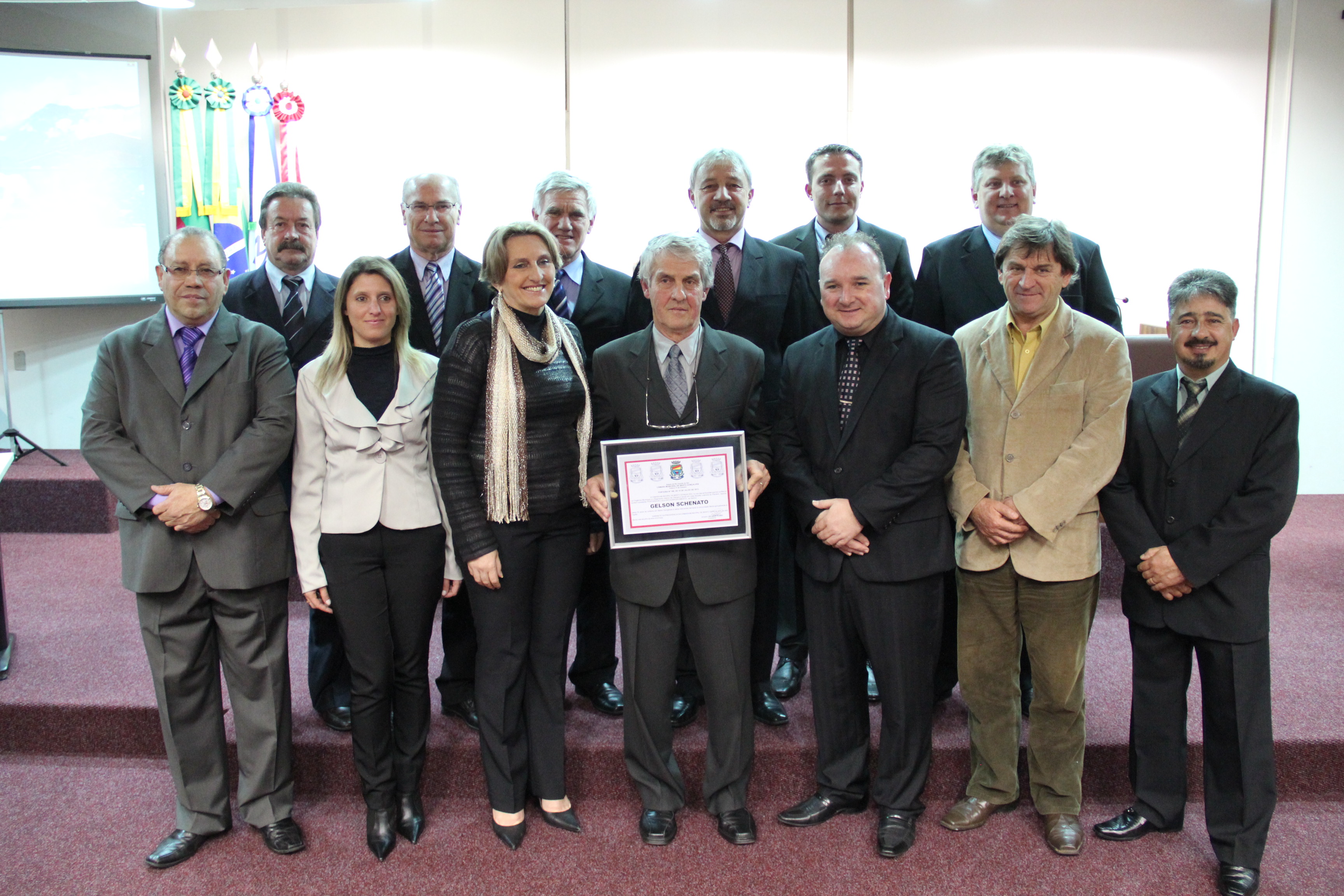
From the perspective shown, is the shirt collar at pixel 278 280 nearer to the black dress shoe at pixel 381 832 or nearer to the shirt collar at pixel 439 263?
the shirt collar at pixel 439 263

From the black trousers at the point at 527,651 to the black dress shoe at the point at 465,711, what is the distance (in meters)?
0.37

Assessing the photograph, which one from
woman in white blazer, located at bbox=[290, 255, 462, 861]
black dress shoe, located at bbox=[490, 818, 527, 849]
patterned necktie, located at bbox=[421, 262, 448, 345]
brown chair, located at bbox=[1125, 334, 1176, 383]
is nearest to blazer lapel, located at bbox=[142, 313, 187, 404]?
woman in white blazer, located at bbox=[290, 255, 462, 861]

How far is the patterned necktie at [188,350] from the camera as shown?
2.47m

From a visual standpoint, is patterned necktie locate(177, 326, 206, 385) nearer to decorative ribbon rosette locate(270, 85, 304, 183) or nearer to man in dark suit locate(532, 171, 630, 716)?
man in dark suit locate(532, 171, 630, 716)

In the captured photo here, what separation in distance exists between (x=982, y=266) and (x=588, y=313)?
128cm

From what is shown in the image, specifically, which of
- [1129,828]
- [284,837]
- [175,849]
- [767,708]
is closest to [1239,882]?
[1129,828]

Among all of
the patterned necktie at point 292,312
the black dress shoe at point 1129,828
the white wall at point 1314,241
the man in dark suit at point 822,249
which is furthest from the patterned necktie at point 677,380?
the white wall at point 1314,241

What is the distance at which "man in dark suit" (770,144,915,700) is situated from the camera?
10.5 ft

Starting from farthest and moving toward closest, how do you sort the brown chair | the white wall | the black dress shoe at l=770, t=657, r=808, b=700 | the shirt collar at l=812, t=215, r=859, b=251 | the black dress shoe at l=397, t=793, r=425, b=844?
A: the white wall → the brown chair → the shirt collar at l=812, t=215, r=859, b=251 → the black dress shoe at l=770, t=657, r=808, b=700 → the black dress shoe at l=397, t=793, r=425, b=844

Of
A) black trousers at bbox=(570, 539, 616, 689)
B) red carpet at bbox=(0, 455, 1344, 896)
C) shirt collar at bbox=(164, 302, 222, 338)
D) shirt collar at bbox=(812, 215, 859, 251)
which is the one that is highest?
shirt collar at bbox=(812, 215, 859, 251)

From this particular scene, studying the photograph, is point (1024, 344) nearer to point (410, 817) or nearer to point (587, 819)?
point (587, 819)

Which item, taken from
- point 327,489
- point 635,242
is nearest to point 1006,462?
point 327,489

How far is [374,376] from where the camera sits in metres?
2.45

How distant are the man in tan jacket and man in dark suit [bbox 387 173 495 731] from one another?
1515 mm
